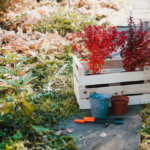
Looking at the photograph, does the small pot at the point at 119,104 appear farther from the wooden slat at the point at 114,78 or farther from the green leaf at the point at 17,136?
the green leaf at the point at 17,136

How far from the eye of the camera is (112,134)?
8.07 feet

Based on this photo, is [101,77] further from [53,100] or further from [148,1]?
[148,1]

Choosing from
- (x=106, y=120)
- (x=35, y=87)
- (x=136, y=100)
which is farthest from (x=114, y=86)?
(x=35, y=87)

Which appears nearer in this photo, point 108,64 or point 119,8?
point 108,64

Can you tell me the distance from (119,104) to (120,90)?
0.29 meters

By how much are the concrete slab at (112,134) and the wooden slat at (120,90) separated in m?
0.34

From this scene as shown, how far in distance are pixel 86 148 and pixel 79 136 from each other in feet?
0.70

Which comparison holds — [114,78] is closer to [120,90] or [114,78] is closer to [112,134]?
[120,90]

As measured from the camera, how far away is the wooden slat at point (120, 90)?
300 centimetres

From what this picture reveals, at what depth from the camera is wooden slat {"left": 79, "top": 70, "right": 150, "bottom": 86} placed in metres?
2.93

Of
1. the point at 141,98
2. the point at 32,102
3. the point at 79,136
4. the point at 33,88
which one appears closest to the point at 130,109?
the point at 141,98

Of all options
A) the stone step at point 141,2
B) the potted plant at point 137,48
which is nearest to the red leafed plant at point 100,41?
the potted plant at point 137,48

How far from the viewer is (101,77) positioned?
2951mm

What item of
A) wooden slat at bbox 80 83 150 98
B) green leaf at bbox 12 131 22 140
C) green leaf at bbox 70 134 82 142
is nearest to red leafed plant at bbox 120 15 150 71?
wooden slat at bbox 80 83 150 98
